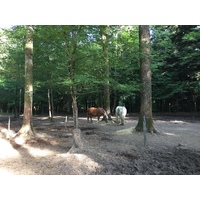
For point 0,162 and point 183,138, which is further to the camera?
point 183,138

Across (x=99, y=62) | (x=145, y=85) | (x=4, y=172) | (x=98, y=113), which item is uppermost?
(x=99, y=62)

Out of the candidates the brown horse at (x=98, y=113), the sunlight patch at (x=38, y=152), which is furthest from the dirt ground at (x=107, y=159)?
the brown horse at (x=98, y=113)

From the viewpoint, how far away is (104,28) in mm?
6117

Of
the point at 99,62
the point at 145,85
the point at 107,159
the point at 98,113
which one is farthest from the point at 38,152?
the point at 98,113

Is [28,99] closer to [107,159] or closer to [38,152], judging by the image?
[38,152]

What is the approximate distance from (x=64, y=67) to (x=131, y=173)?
13.6 ft

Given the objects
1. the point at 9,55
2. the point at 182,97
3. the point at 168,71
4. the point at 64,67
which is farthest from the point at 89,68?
the point at 182,97

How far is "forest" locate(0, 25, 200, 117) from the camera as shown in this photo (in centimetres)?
631

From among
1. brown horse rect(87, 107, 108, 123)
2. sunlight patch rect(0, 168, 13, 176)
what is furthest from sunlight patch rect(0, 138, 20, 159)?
brown horse rect(87, 107, 108, 123)

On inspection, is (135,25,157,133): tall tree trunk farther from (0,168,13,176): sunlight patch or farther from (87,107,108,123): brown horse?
(0,168,13,176): sunlight patch

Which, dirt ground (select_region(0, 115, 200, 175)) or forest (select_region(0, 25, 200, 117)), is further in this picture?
forest (select_region(0, 25, 200, 117))

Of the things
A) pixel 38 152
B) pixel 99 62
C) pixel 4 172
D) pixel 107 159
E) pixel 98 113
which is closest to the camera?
pixel 4 172

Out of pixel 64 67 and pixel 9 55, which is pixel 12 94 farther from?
pixel 64 67

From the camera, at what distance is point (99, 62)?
6.71 meters
